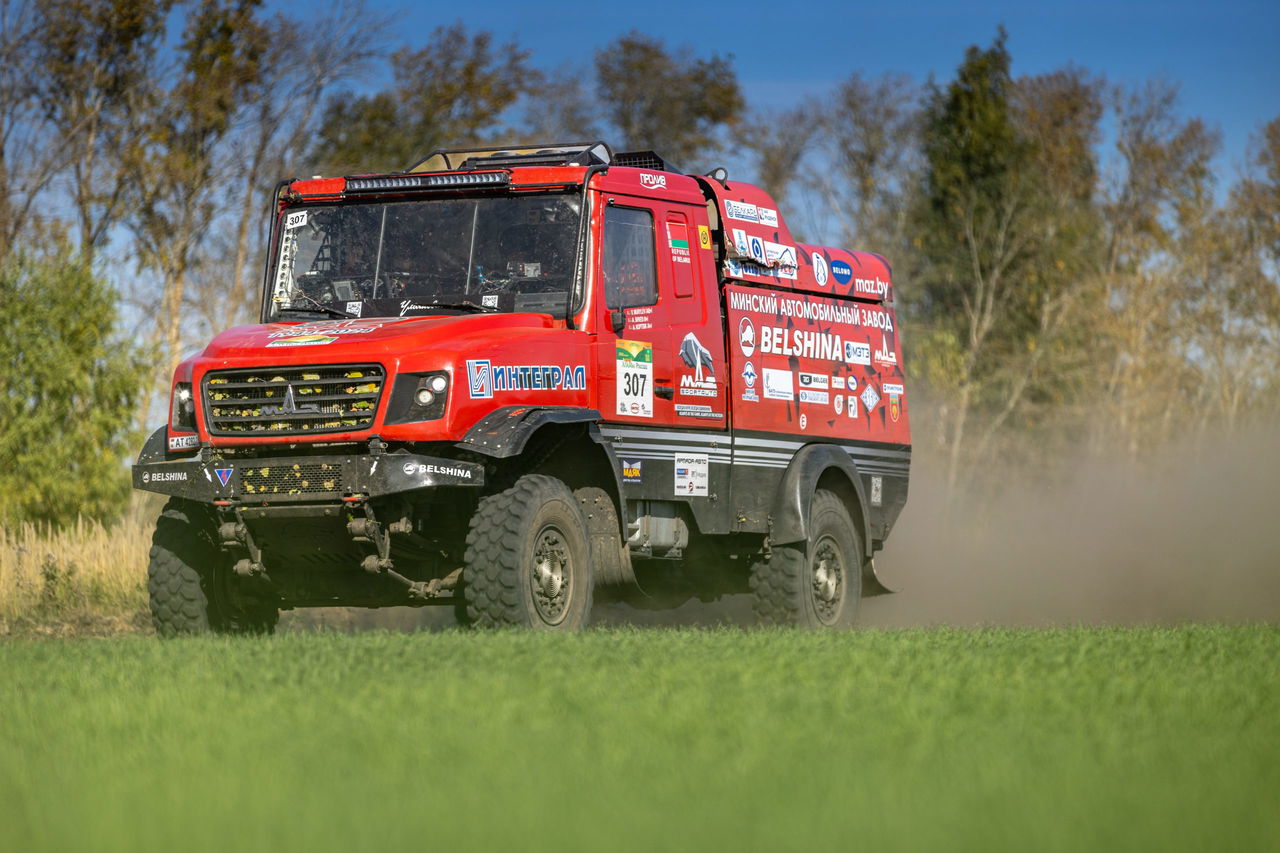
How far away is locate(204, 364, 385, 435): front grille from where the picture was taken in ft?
35.9

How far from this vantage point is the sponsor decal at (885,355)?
1591 centimetres

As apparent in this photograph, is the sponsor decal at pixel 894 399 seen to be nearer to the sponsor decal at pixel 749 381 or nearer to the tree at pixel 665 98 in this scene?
the sponsor decal at pixel 749 381

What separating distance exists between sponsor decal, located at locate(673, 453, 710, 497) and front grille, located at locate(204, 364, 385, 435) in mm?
2854

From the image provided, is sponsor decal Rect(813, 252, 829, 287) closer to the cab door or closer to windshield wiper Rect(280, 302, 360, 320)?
the cab door

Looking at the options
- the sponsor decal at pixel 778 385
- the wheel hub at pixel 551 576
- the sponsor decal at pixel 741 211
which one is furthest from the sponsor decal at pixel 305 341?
the sponsor decal at pixel 778 385

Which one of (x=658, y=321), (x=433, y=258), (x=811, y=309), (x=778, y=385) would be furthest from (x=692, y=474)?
(x=433, y=258)

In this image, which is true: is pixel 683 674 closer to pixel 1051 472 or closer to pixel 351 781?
pixel 351 781

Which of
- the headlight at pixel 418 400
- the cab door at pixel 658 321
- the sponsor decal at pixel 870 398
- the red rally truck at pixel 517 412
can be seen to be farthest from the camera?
the sponsor decal at pixel 870 398

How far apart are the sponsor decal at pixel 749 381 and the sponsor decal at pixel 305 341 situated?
363 centimetres

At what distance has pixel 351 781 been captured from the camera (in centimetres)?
598

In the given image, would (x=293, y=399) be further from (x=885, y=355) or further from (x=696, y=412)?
(x=885, y=355)

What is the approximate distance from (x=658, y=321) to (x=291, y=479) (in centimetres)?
302

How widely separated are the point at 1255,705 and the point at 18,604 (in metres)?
Answer: 11.8

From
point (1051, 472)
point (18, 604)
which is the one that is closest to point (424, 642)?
point (18, 604)
